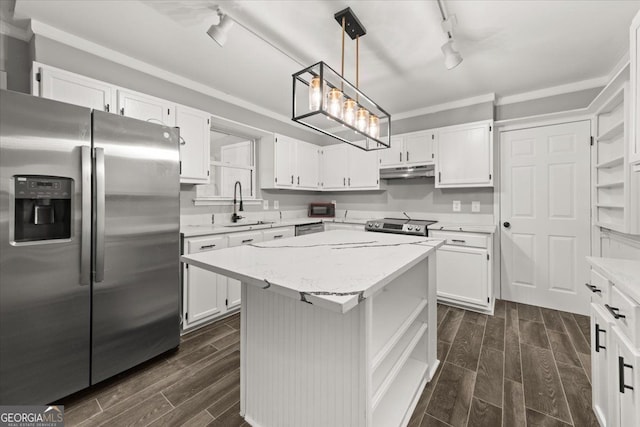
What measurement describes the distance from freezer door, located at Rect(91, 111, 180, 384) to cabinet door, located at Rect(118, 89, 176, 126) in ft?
1.79

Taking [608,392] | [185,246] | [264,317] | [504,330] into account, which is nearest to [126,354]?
[185,246]

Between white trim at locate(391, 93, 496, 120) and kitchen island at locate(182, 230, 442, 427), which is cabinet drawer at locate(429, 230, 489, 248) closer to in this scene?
kitchen island at locate(182, 230, 442, 427)

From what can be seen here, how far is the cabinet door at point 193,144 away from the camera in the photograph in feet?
8.73

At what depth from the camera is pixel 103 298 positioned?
1735 mm

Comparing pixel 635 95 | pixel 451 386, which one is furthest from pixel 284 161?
pixel 635 95

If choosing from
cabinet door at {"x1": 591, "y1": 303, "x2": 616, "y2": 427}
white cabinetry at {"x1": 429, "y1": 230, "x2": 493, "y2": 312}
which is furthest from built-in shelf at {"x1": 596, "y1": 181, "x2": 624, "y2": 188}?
cabinet door at {"x1": 591, "y1": 303, "x2": 616, "y2": 427}

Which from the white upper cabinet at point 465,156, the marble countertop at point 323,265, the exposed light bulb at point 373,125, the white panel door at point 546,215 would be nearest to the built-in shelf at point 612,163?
the white panel door at point 546,215

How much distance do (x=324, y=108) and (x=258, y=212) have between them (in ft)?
8.64

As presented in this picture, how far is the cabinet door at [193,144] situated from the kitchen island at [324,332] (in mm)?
1511

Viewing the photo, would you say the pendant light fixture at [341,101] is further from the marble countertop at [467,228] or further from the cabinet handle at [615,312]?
the marble countertop at [467,228]

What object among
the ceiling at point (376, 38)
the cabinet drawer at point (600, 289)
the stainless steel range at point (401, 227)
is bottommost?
the cabinet drawer at point (600, 289)

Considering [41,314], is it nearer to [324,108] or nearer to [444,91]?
[324,108]

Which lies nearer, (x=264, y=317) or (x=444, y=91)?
(x=264, y=317)

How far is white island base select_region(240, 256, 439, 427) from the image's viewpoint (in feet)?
3.57
